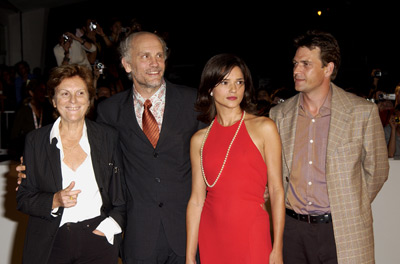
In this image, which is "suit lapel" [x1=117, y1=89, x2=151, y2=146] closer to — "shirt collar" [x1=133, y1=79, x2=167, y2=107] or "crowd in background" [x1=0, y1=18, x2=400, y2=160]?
"shirt collar" [x1=133, y1=79, x2=167, y2=107]

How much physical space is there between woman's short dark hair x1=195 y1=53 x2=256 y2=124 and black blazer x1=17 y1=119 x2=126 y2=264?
21.1 inches

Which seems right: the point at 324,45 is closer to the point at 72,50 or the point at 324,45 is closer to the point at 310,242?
the point at 310,242

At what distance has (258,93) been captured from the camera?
Result: 24.3 ft

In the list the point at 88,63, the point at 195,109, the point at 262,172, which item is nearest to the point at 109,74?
the point at 88,63

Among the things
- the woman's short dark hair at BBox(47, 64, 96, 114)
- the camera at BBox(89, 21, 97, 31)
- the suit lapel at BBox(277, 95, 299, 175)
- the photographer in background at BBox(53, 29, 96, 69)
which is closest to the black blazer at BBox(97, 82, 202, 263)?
the woman's short dark hair at BBox(47, 64, 96, 114)

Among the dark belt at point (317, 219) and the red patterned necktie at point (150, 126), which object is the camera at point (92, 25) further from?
the dark belt at point (317, 219)

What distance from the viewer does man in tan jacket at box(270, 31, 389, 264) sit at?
2496mm

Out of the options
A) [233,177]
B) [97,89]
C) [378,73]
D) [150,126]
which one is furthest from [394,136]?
[97,89]

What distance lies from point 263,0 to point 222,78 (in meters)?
9.37

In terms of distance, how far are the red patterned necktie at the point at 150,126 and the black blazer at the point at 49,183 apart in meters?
0.18

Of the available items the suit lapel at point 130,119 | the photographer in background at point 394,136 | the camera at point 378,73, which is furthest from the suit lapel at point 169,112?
the camera at point 378,73

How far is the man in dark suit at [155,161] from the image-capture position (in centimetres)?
260

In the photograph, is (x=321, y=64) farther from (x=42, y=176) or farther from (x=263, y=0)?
(x=263, y=0)

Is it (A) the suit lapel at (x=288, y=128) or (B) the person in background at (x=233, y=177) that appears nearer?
(B) the person in background at (x=233, y=177)
